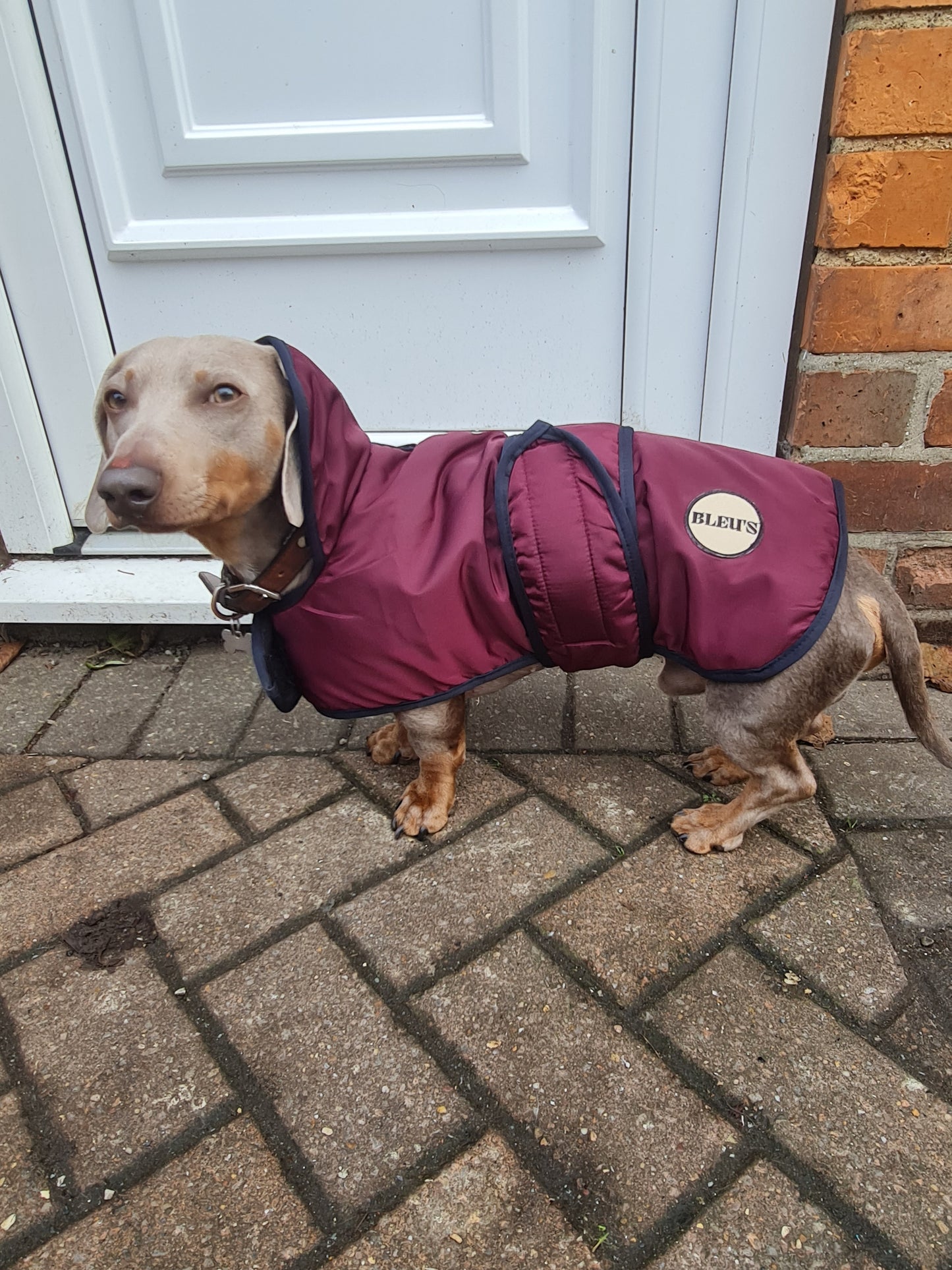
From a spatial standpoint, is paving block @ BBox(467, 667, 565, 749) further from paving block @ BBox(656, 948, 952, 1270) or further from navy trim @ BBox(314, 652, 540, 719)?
paving block @ BBox(656, 948, 952, 1270)

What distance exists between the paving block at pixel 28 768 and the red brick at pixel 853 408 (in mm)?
2326

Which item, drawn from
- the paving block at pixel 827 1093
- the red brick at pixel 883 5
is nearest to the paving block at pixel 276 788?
the paving block at pixel 827 1093

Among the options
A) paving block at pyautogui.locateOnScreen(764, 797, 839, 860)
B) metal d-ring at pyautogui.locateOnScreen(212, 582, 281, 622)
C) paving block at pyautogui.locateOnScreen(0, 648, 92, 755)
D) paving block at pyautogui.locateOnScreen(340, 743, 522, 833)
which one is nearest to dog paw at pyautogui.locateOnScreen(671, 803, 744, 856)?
paving block at pyautogui.locateOnScreen(764, 797, 839, 860)

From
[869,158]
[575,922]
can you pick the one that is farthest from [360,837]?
[869,158]

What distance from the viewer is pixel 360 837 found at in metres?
2.05

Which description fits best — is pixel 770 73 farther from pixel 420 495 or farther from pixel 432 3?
pixel 420 495

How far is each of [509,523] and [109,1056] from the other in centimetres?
129

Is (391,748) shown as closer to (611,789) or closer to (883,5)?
(611,789)

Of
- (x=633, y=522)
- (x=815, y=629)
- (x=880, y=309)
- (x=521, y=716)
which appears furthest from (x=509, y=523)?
(x=880, y=309)

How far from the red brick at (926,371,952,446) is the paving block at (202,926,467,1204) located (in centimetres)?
213

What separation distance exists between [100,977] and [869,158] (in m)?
2.64

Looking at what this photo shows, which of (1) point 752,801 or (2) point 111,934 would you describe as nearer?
(2) point 111,934

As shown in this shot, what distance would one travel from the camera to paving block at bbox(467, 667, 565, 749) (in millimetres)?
2402

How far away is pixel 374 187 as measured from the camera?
8.32 feet
